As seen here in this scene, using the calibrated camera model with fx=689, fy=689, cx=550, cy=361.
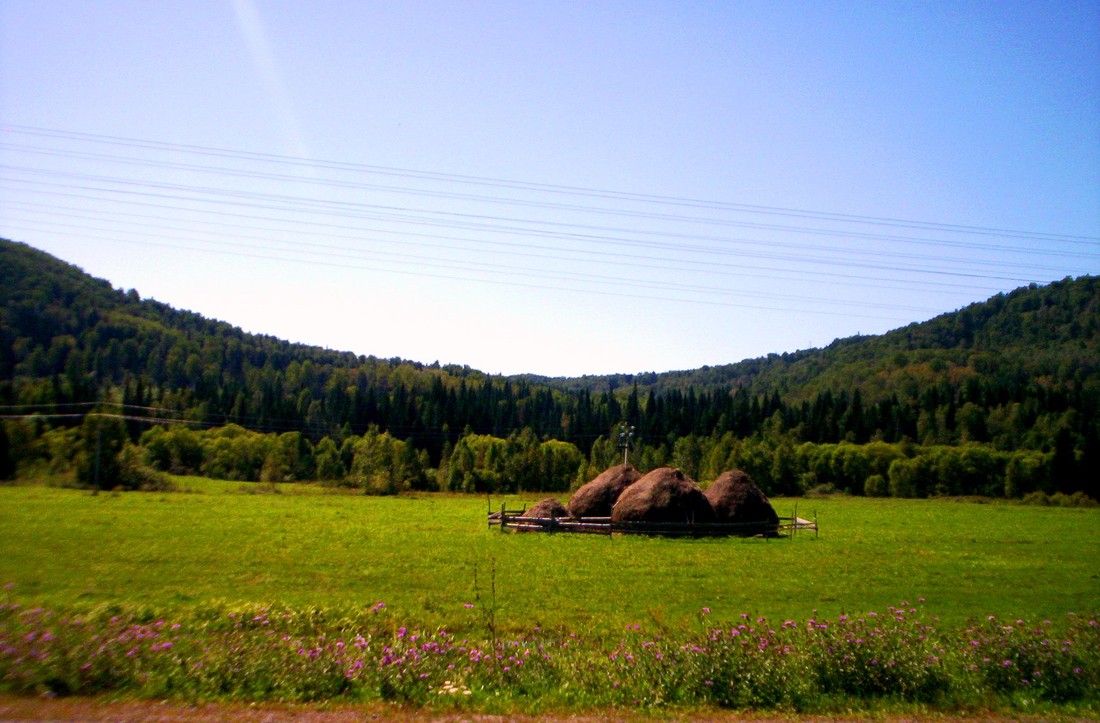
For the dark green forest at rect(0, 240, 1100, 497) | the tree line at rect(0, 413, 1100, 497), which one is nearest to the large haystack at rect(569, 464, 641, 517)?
the tree line at rect(0, 413, 1100, 497)

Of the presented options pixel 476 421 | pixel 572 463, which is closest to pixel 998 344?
pixel 572 463

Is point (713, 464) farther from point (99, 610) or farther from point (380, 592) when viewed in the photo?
point (99, 610)

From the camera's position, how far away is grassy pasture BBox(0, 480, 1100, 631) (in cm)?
1783

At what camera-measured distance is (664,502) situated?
37.8 meters

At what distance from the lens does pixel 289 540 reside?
30500mm

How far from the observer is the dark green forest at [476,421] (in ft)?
190

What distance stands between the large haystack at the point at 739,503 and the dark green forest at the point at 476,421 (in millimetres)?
38208

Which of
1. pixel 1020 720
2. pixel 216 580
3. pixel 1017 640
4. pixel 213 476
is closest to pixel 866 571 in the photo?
pixel 1017 640

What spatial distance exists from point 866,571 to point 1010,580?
188 inches

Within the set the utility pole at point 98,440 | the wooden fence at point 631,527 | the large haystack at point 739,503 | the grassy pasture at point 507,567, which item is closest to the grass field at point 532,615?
the grassy pasture at point 507,567

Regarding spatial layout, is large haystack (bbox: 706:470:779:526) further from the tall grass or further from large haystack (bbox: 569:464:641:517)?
the tall grass

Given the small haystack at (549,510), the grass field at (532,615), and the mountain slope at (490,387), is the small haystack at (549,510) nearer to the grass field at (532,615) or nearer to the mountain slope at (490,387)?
the grass field at (532,615)

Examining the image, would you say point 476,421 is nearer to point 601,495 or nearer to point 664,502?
point 601,495

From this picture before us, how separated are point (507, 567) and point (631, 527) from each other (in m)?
13.9
